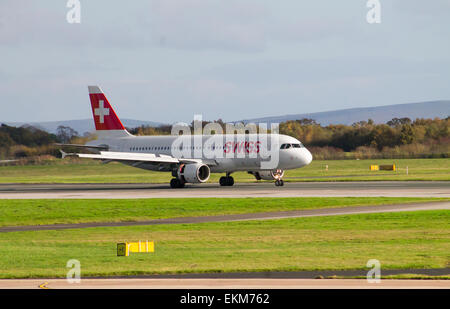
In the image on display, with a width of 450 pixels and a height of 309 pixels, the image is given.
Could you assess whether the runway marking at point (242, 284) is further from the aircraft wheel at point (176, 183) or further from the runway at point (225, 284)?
the aircraft wheel at point (176, 183)

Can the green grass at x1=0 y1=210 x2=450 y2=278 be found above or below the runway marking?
below

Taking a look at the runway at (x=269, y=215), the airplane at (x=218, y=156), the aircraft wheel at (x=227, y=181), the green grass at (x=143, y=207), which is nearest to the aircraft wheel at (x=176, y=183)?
the airplane at (x=218, y=156)

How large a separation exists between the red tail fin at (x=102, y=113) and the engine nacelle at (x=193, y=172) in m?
14.0

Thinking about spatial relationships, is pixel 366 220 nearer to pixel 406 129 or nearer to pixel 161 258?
pixel 161 258

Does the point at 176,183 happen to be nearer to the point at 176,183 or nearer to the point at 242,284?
the point at 176,183

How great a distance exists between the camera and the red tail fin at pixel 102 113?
72500 mm

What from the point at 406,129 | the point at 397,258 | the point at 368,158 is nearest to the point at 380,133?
the point at 406,129

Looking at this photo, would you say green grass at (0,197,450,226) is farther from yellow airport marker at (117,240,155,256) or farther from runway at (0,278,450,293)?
runway at (0,278,450,293)

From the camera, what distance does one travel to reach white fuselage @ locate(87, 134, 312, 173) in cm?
5975

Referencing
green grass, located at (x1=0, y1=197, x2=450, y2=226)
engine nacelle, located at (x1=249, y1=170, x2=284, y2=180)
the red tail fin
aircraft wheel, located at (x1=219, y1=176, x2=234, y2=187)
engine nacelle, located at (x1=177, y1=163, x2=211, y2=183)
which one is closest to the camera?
green grass, located at (x1=0, y1=197, x2=450, y2=226)

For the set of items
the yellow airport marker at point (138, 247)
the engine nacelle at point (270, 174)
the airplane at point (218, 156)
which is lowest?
the yellow airport marker at point (138, 247)

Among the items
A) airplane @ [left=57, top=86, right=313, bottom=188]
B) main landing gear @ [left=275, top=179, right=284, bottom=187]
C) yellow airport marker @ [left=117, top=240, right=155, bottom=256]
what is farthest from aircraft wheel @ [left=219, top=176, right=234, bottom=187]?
yellow airport marker @ [left=117, top=240, right=155, bottom=256]

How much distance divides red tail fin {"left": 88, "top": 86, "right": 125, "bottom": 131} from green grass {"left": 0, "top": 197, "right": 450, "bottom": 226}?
27.2 metres
